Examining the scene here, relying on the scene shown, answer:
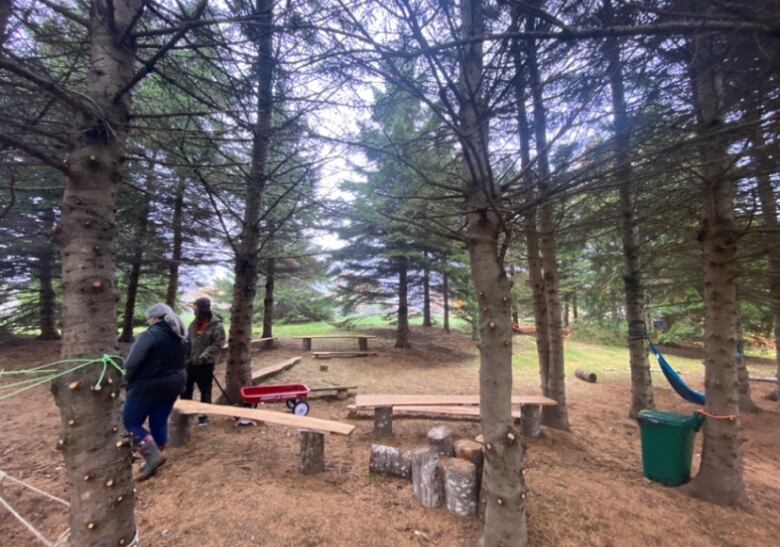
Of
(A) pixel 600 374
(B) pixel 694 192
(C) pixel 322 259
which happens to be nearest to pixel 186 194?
(C) pixel 322 259

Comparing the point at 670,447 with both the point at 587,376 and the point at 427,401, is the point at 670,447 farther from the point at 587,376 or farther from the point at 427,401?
the point at 587,376

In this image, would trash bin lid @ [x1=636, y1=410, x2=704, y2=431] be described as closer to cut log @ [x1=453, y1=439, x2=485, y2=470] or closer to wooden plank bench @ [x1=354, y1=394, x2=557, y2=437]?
wooden plank bench @ [x1=354, y1=394, x2=557, y2=437]

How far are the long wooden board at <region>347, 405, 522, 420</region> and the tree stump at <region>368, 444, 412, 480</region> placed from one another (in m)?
1.22

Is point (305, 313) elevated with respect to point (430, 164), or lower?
lower

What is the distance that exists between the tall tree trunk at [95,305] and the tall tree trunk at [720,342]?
4869 mm

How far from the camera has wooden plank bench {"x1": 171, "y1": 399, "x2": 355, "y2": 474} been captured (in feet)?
11.6

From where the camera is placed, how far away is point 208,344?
4688 millimetres

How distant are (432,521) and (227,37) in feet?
14.6

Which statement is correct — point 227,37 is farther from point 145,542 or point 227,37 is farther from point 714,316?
point 714,316

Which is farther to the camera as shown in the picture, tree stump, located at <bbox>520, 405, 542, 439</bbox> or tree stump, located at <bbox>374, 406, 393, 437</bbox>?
tree stump, located at <bbox>520, 405, 542, 439</bbox>

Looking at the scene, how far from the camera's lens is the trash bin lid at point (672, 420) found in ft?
12.0

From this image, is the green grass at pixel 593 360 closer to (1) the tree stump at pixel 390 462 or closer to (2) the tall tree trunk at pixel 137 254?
(1) the tree stump at pixel 390 462

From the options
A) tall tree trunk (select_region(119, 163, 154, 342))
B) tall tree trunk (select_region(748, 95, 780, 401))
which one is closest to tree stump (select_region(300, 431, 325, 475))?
tall tree trunk (select_region(748, 95, 780, 401))

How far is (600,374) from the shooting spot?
35.3ft
